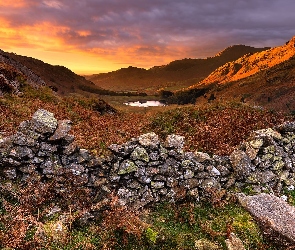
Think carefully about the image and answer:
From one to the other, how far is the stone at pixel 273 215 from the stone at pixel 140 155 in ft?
13.9

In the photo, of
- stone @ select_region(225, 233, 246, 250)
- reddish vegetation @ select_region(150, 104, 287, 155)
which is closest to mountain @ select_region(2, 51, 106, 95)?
reddish vegetation @ select_region(150, 104, 287, 155)

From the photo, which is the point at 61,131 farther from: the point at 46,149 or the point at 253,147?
the point at 253,147

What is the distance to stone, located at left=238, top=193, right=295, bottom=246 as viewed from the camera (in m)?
9.32

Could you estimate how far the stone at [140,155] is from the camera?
33.3 ft

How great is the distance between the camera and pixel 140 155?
10164 mm

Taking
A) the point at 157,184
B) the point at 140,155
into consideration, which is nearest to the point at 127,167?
the point at 140,155

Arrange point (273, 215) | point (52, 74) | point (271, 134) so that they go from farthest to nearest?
point (52, 74) → point (271, 134) → point (273, 215)

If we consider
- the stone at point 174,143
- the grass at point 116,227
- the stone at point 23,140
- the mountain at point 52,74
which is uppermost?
the mountain at point 52,74

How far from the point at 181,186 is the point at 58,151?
4.89 metres

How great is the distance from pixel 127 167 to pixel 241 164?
5127mm

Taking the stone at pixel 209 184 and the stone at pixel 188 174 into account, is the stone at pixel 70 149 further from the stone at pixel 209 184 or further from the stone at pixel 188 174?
the stone at pixel 209 184

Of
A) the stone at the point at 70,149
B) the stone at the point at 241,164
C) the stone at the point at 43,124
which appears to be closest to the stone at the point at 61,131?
the stone at the point at 43,124

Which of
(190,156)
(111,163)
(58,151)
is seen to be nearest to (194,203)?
(190,156)

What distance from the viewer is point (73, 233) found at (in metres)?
8.41
